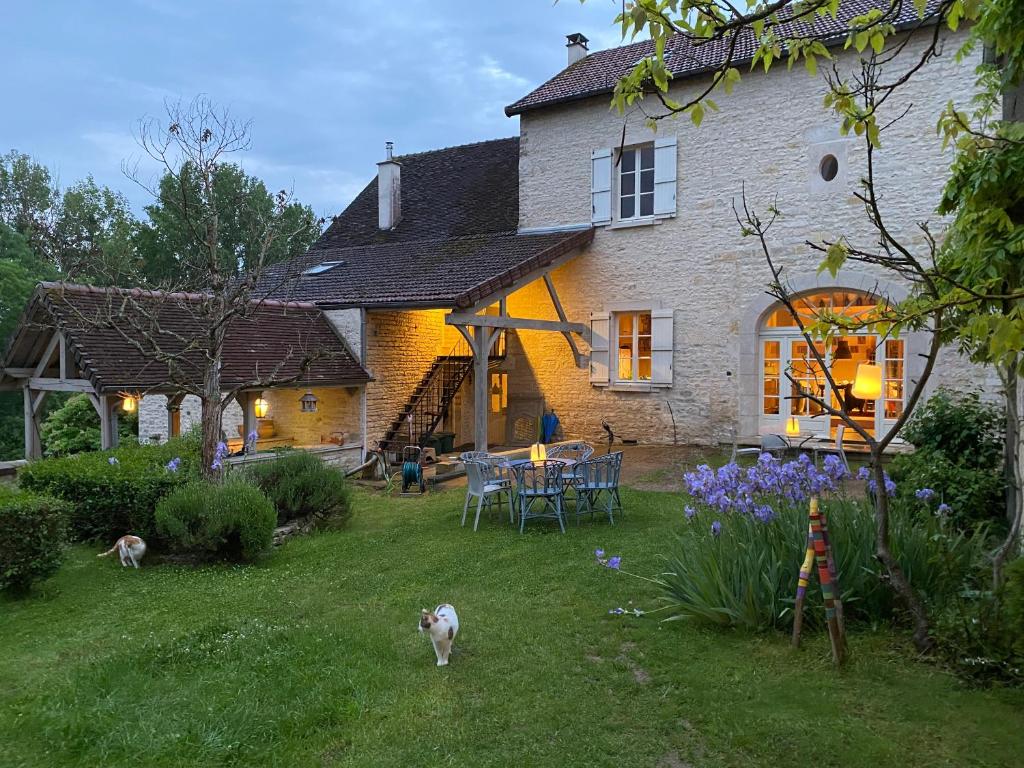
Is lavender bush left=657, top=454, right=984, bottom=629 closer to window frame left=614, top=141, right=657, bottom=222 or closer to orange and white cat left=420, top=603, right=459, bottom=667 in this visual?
orange and white cat left=420, top=603, right=459, bottom=667

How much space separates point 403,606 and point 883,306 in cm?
387

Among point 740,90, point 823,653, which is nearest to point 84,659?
point 823,653

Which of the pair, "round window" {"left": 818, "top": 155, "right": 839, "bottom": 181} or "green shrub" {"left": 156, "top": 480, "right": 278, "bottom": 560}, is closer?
"green shrub" {"left": 156, "top": 480, "right": 278, "bottom": 560}

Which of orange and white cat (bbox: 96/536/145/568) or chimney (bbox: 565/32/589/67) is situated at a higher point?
chimney (bbox: 565/32/589/67)

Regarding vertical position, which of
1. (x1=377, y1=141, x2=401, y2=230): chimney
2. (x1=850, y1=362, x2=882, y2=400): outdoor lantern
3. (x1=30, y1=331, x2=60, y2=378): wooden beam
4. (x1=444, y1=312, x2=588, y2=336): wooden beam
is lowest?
(x1=850, y1=362, x2=882, y2=400): outdoor lantern

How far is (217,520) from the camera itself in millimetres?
6656

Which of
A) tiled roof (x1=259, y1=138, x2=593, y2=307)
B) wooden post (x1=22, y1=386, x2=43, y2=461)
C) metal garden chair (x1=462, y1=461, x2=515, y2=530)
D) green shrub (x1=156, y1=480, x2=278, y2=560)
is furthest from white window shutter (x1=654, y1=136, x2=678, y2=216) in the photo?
wooden post (x1=22, y1=386, x2=43, y2=461)

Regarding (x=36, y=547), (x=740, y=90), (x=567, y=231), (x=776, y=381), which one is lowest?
(x=36, y=547)

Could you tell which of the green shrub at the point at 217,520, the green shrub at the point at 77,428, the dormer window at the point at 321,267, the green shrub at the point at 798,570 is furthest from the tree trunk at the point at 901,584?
the green shrub at the point at 77,428

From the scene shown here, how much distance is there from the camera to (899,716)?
3359 millimetres

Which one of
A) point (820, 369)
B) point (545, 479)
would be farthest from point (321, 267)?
point (820, 369)

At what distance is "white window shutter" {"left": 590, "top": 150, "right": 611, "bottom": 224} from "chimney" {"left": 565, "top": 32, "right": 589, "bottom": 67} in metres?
3.11

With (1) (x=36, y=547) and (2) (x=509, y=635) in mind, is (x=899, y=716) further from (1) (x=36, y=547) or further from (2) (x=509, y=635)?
(1) (x=36, y=547)

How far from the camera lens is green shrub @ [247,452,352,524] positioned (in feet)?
27.2
